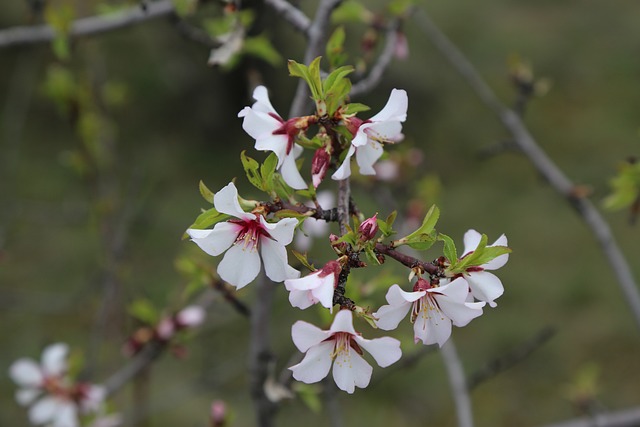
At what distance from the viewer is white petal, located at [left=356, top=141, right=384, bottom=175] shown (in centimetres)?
58

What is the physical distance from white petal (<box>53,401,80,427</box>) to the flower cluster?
2.83 feet

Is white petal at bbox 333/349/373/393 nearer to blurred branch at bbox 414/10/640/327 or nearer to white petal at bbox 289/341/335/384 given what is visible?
white petal at bbox 289/341/335/384

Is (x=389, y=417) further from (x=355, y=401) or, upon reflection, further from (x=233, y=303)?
(x=233, y=303)

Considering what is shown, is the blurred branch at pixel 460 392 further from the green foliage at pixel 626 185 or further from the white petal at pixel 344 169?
the white petal at pixel 344 169

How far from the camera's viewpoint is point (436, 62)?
431cm

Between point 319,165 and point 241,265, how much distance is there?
0.11 metres

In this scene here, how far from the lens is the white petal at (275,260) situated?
555 millimetres

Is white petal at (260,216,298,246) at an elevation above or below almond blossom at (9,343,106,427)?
below

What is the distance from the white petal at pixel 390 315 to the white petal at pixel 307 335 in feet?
0.15

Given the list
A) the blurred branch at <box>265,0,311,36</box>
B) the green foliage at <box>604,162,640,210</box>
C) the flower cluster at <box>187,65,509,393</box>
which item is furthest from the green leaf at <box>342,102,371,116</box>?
the green foliage at <box>604,162,640,210</box>

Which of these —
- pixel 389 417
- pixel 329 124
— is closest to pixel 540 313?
pixel 389 417

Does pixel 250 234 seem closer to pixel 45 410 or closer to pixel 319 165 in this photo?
pixel 319 165

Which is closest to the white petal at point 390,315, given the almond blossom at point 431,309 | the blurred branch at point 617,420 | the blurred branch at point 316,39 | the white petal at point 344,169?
the almond blossom at point 431,309

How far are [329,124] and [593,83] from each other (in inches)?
164
